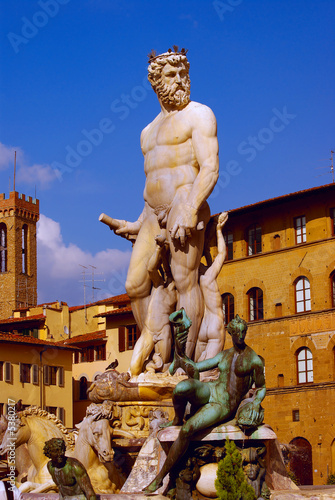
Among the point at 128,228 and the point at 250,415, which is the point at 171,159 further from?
the point at 250,415

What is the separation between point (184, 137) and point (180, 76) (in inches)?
32.8

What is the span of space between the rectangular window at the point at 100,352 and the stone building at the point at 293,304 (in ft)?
36.8

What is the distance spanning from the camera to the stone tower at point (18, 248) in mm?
150500

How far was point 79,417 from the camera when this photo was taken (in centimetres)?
6819

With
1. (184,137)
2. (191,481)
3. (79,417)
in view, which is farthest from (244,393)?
(79,417)

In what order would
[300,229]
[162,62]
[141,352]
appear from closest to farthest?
[141,352]
[162,62]
[300,229]

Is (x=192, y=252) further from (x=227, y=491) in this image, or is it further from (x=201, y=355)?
(x=227, y=491)

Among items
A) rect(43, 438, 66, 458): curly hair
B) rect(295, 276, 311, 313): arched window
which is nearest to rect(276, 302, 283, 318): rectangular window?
rect(295, 276, 311, 313): arched window

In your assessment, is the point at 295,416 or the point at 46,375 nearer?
the point at 295,416

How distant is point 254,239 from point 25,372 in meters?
15.6

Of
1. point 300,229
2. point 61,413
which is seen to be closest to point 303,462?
point 300,229

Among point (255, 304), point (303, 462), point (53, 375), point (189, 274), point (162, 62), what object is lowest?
point (303, 462)

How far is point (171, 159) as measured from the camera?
528 inches

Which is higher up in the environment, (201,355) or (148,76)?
(148,76)
